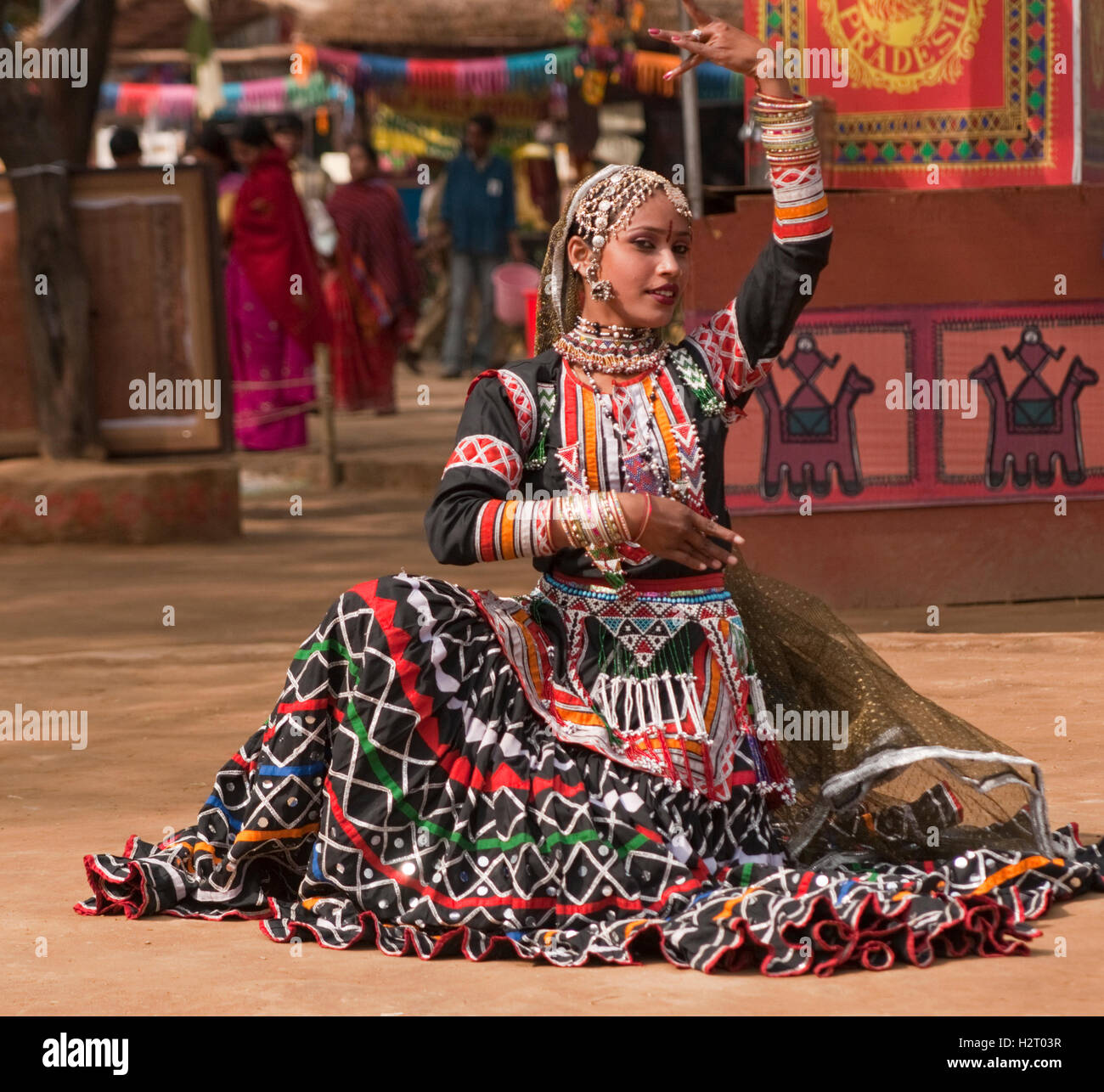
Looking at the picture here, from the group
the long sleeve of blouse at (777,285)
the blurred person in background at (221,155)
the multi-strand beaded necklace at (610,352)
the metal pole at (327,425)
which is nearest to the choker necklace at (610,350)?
the multi-strand beaded necklace at (610,352)

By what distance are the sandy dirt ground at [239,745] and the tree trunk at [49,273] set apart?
697mm

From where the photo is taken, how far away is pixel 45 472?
986 centimetres

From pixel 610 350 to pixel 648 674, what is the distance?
623 millimetres

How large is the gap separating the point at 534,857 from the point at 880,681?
0.89 m

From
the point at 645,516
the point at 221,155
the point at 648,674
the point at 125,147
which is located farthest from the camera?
the point at 221,155

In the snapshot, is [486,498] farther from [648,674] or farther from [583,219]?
[583,219]

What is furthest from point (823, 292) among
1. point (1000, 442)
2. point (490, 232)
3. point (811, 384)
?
point (490, 232)

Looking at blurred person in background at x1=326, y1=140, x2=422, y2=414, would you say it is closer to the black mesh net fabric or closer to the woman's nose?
the black mesh net fabric

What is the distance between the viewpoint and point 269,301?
13.0 meters

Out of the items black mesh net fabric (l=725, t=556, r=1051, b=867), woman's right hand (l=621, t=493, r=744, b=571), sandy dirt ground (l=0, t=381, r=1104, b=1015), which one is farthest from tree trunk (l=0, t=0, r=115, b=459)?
woman's right hand (l=621, t=493, r=744, b=571)

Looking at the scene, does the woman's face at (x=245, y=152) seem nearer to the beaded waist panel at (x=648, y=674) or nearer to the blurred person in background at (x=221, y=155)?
the blurred person in background at (x=221, y=155)

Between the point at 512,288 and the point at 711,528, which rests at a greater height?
the point at 512,288

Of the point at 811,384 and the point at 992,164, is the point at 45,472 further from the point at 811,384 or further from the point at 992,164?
the point at 992,164

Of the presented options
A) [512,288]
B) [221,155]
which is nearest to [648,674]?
[221,155]
